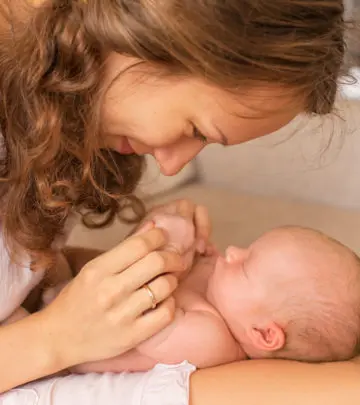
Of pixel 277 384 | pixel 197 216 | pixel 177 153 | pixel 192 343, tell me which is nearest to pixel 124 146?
pixel 177 153

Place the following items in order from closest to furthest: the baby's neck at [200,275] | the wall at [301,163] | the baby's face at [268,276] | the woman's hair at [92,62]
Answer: the woman's hair at [92,62]
the baby's face at [268,276]
the baby's neck at [200,275]
the wall at [301,163]

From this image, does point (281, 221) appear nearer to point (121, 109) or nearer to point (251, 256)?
point (251, 256)

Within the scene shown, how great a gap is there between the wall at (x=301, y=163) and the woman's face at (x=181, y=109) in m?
0.85

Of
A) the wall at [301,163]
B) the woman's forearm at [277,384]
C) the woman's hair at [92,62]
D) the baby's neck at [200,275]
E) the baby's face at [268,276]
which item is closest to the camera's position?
Answer: the woman's hair at [92,62]

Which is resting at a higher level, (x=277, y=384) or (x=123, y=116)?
(x=123, y=116)

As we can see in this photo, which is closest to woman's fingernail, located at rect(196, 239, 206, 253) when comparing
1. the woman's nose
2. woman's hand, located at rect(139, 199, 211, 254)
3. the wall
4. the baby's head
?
woman's hand, located at rect(139, 199, 211, 254)

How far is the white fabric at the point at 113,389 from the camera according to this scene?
95cm

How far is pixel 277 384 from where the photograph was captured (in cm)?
95

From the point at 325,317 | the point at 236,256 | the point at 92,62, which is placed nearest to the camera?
the point at 92,62

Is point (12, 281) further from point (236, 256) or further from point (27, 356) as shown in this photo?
point (236, 256)

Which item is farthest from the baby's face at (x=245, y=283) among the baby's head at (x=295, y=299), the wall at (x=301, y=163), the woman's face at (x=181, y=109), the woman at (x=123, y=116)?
the wall at (x=301, y=163)

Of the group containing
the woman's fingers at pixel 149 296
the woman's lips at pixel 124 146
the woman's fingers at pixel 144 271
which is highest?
the woman's lips at pixel 124 146

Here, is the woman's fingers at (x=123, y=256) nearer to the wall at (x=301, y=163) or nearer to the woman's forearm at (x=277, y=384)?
the woman's forearm at (x=277, y=384)

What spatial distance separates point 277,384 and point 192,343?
0.14 m
